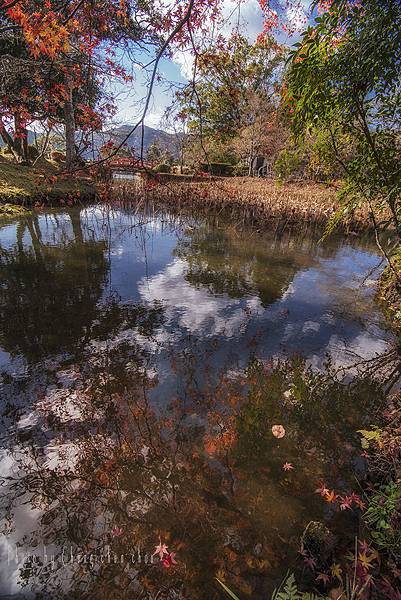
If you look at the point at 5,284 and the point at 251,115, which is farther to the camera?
the point at 251,115

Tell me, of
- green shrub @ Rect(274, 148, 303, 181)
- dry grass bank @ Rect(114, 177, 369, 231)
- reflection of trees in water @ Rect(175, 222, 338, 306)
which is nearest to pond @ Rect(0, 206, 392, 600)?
reflection of trees in water @ Rect(175, 222, 338, 306)

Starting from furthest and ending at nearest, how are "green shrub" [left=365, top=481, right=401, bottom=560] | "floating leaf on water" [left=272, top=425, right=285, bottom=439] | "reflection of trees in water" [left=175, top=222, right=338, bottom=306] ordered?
"reflection of trees in water" [left=175, top=222, right=338, bottom=306] < "floating leaf on water" [left=272, top=425, right=285, bottom=439] < "green shrub" [left=365, top=481, right=401, bottom=560]

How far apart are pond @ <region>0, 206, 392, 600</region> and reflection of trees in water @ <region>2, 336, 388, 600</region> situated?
13 millimetres

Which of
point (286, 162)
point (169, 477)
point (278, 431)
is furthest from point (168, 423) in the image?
point (286, 162)

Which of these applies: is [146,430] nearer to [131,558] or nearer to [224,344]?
[131,558]

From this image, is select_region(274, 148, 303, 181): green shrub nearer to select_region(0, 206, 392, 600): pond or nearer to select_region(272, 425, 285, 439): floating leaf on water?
select_region(0, 206, 392, 600): pond

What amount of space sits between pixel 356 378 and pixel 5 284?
6.96 meters

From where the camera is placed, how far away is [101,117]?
11.6m

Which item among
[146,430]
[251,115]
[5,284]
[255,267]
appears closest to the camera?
[146,430]

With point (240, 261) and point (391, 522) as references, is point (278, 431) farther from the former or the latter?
point (240, 261)

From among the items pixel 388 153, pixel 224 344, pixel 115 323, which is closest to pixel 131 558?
pixel 224 344

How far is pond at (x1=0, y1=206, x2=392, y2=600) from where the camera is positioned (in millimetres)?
2244

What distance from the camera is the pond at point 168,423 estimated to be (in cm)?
224

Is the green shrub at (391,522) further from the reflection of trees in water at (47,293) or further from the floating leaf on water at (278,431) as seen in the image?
the reflection of trees in water at (47,293)
